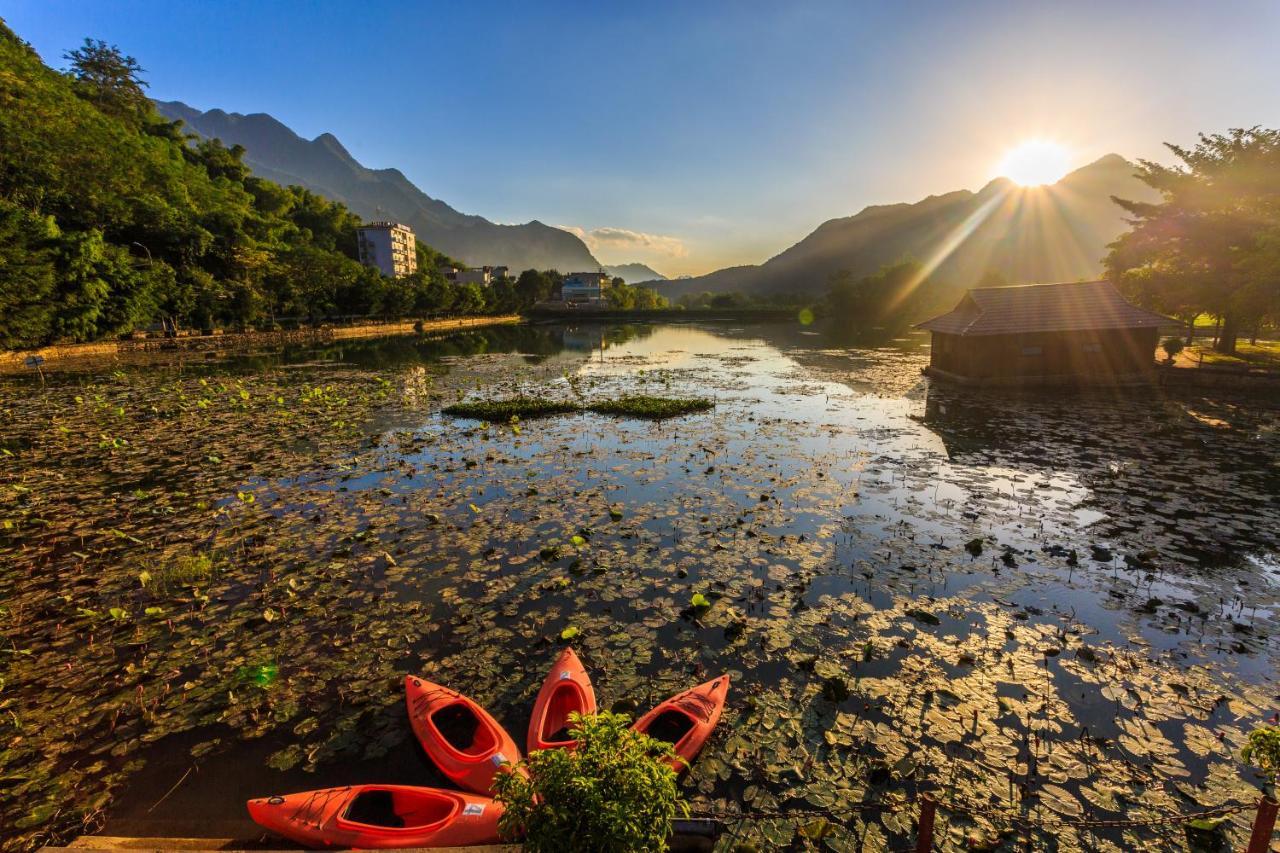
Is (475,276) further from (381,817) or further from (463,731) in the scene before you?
(381,817)

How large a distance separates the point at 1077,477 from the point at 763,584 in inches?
430

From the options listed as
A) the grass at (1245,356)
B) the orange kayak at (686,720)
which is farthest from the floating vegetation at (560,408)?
the grass at (1245,356)

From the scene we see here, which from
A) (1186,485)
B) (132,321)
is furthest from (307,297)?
(1186,485)

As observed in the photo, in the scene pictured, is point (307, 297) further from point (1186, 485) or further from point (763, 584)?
point (1186, 485)

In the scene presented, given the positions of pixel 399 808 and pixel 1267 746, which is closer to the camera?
pixel 1267 746

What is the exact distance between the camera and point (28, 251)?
35.1m

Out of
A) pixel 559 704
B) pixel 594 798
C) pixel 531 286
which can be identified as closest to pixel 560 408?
pixel 559 704

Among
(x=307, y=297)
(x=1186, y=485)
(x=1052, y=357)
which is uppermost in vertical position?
(x=307, y=297)

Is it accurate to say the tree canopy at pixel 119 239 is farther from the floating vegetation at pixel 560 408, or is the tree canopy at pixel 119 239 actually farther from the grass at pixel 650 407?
the grass at pixel 650 407

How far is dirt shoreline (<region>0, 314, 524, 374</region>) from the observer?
118 feet

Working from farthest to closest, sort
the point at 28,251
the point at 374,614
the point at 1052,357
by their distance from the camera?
the point at 28,251
the point at 1052,357
the point at 374,614

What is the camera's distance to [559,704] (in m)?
5.70

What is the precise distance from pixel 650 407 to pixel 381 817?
1844cm

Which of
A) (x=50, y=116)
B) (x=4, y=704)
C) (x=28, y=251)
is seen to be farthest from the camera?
(x=50, y=116)
